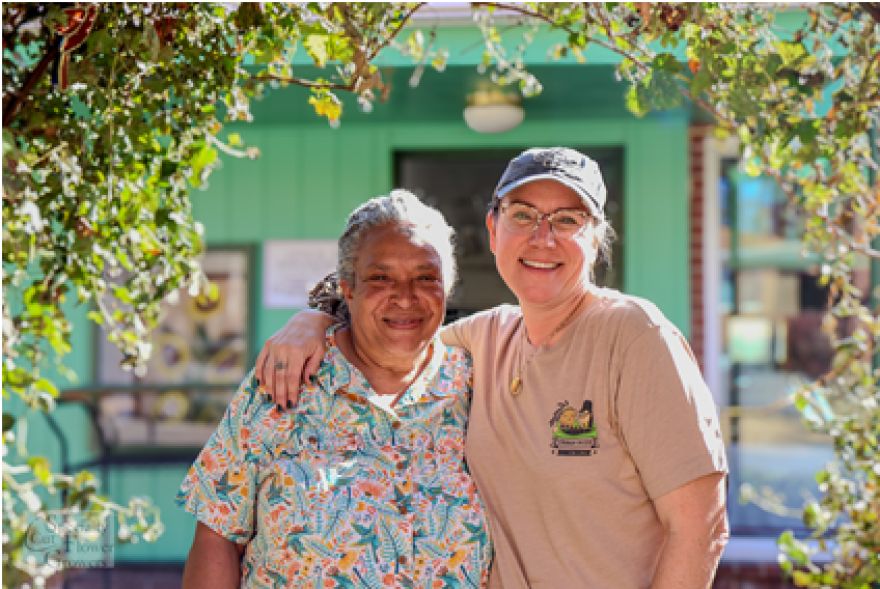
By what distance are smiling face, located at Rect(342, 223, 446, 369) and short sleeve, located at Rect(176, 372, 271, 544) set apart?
0.33 m

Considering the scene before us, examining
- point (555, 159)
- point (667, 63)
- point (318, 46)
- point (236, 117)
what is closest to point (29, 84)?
point (236, 117)

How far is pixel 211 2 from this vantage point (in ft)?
7.34

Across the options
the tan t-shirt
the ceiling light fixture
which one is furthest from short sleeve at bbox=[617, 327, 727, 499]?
the ceiling light fixture

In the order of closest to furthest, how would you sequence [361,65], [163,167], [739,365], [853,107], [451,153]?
1. [361,65]
2. [853,107]
3. [163,167]
4. [451,153]
5. [739,365]

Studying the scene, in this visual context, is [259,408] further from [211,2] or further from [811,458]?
[811,458]

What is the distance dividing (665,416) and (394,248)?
0.77 metres

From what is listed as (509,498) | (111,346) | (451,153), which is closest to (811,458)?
(451,153)

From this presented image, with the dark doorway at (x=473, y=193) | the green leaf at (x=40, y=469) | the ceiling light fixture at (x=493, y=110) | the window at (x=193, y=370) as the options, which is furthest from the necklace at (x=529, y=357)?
the window at (x=193, y=370)

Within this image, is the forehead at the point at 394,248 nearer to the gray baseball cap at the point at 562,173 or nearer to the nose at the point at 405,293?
the nose at the point at 405,293

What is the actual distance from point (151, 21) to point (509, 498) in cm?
144

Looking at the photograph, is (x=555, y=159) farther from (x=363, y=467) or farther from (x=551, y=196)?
A: (x=363, y=467)

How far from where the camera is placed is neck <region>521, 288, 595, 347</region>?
2.01 m
